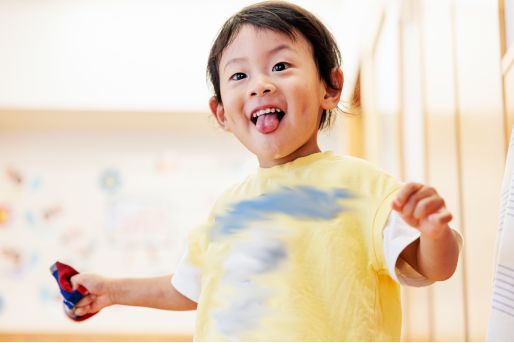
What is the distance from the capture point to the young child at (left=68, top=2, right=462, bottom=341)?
73 cm

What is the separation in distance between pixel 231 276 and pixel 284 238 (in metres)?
0.08

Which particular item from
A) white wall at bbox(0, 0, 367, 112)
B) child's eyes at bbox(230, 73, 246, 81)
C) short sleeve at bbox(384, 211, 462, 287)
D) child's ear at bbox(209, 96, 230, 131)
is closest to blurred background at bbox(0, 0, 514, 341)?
white wall at bbox(0, 0, 367, 112)

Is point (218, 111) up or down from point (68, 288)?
up

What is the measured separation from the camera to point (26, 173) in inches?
146

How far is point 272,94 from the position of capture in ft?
2.77

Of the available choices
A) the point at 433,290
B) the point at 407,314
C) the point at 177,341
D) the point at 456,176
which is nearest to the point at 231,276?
the point at 456,176

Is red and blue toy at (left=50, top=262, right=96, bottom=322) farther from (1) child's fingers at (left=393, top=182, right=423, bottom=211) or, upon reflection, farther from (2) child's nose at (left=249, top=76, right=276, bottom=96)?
(1) child's fingers at (left=393, top=182, right=423, bottom=211)

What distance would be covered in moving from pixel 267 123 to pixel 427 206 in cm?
26

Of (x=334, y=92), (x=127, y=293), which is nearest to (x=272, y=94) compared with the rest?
(x=334, y=92)

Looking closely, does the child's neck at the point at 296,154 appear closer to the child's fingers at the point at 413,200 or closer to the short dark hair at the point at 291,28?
the short dark hair at the point at 291,28

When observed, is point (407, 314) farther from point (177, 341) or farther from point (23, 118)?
point (23, 118)

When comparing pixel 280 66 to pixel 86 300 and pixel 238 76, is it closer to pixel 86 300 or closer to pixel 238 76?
pixel 238 76

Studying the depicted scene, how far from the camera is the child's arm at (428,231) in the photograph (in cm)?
65

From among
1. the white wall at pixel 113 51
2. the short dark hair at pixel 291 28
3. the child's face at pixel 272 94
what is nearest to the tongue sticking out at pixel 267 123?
the child's face at pixel 272 94
